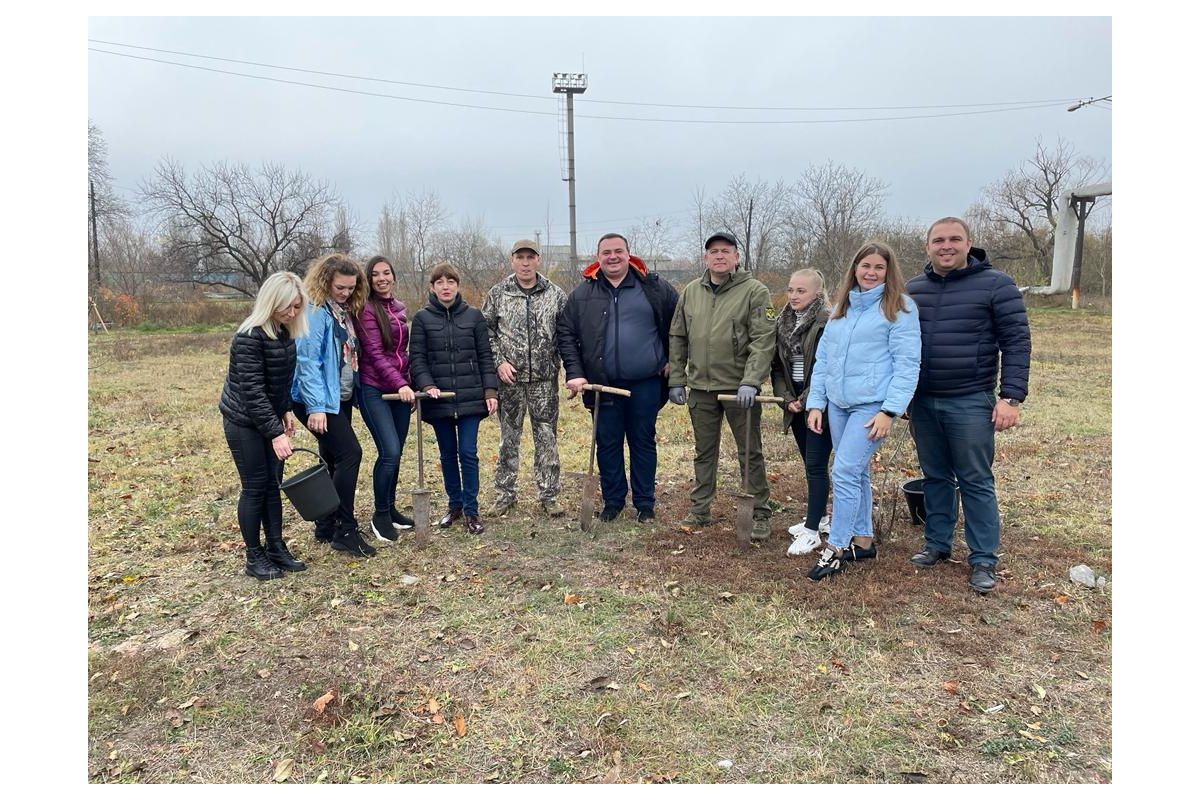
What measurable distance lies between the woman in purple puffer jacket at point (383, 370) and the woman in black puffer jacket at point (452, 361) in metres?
0.12

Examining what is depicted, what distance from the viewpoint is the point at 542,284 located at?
5.10 meters

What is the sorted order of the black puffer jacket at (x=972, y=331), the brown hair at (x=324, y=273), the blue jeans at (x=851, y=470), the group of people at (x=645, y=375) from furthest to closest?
the brown hair at (x=324, y=273) → the blue jeans at (x=851, y=470) → the group of people at (x=645, y=375) → the black puffer jacket at (x=972, y=331)

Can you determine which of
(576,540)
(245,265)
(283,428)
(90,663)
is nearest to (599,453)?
(576,540)

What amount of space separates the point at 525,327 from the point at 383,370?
1005 mm

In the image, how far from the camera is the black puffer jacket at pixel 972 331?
12.1 ft

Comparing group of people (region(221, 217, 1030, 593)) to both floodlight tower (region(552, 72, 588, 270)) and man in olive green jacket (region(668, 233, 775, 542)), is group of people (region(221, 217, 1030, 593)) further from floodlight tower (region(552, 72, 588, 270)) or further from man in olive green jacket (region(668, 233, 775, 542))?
floodlight tower (region(552, 72, 588, 270))

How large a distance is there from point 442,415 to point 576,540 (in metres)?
1.25

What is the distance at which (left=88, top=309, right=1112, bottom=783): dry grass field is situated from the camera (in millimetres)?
2682

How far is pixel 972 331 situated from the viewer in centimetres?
373

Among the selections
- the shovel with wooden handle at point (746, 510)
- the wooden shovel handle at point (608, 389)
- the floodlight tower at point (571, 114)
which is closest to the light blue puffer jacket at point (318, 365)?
the wooden shovel handle at point (608, 389)

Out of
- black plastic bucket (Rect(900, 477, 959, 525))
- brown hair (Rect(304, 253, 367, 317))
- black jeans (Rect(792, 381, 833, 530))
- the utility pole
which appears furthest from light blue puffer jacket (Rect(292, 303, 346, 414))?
the utility pole

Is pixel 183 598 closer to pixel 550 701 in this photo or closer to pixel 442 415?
pixel 442 415

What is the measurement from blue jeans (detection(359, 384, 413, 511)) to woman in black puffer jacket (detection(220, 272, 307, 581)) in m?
0.60

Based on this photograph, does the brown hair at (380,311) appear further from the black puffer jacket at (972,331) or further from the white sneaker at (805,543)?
the black puffer jacket at (972,331)
